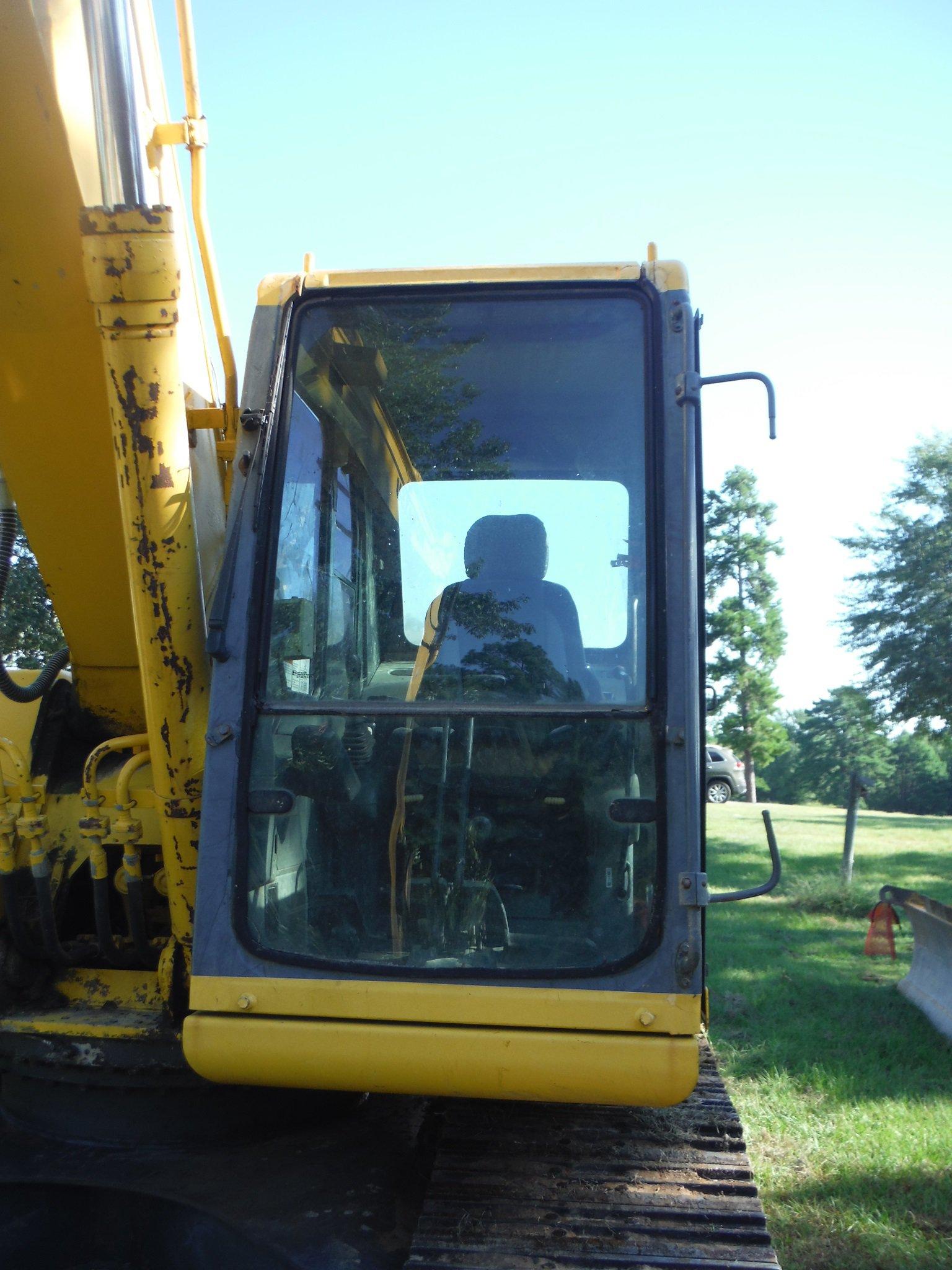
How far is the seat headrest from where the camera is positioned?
7.69ft

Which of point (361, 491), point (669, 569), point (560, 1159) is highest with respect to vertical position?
point (361, 491)

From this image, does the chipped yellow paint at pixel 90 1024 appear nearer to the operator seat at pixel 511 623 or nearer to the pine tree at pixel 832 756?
the operator seat at pixel 511 623

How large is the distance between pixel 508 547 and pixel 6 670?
1654 mm

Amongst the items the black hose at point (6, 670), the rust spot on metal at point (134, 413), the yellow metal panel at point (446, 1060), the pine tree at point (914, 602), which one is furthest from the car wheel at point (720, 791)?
the rust spot on metal at point (134, 413)

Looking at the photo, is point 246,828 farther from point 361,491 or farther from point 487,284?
point 487,284

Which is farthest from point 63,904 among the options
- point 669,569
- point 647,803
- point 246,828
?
point 669,569

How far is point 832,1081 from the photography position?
181 inches

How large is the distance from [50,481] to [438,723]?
4.34 feet

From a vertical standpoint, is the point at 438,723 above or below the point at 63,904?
above

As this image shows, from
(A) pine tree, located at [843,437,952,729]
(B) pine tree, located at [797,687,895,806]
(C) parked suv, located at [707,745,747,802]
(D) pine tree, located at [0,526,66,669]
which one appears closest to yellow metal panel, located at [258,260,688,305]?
(D) pine tree, located at [0,526,66,669]

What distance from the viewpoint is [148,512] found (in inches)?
94.7

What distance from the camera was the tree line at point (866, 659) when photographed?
1456 centimetres

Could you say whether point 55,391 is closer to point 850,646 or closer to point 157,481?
point 157,481

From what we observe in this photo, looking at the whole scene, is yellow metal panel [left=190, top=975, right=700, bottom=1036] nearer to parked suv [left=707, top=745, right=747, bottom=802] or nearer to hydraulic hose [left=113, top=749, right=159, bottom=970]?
hydraulic hose [left=113, top=749, right=159, bottom=970]
